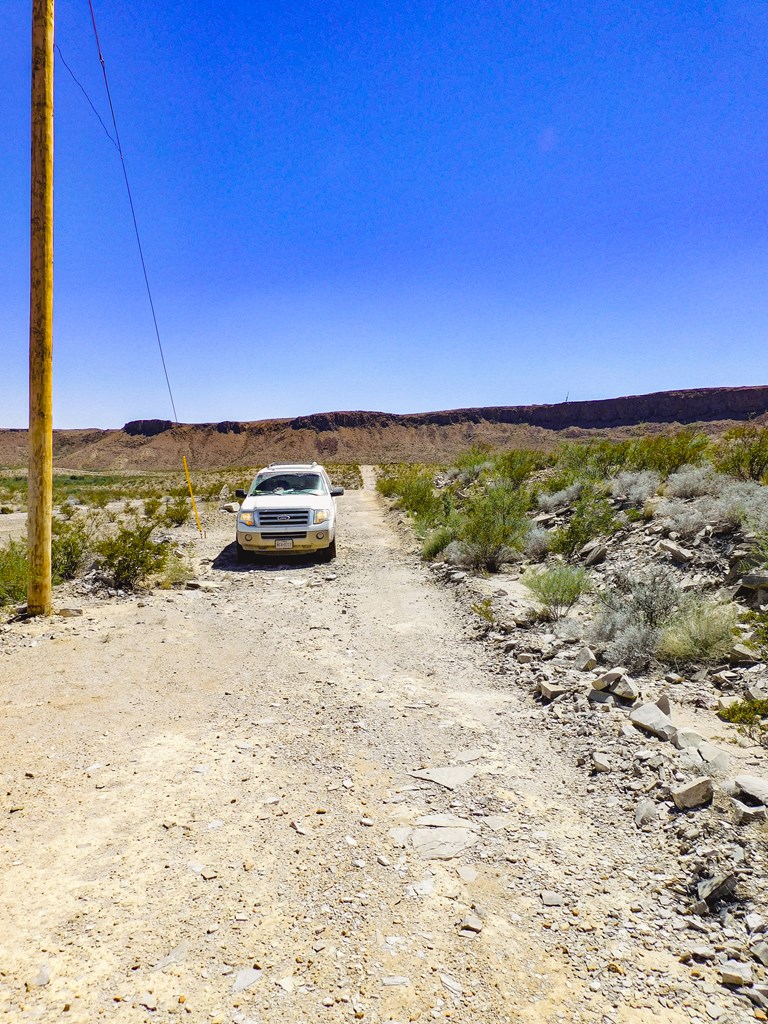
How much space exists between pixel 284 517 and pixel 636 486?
7266mm

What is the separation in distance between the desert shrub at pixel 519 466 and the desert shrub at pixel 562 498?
2.73 m

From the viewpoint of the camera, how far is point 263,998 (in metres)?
2.23

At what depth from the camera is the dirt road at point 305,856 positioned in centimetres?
226

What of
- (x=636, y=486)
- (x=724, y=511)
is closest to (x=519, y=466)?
(x=636, y=486)

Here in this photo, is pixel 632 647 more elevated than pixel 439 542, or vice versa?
pixel 439 542

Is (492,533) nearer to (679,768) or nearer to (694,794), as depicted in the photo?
(679,768)

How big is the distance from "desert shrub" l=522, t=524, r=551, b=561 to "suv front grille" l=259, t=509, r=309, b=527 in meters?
4.26

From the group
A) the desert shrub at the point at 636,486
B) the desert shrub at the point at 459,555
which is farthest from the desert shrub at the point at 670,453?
the desert shrub at the point at 459,555

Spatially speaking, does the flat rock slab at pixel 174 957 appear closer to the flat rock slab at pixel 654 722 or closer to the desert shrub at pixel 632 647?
the flat rock slab at pixel 654 722

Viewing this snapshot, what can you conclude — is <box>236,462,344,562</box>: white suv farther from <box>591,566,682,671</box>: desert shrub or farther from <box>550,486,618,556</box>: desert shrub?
<box>591,566,682,671</box>: desert shrub

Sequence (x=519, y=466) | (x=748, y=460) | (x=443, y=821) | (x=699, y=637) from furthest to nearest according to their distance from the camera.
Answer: (x=519, y=466) → (x=748, y=460) → (x=699, y=637) → (x=443, y=821)

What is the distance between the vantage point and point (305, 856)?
308 centimetres

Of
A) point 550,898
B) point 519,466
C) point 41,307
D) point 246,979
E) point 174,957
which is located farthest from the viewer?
point 519,466

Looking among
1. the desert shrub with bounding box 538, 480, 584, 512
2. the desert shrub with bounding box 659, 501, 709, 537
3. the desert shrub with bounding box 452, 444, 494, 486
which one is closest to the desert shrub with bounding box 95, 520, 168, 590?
the desert shrub with bounding box 659, 501, 709, 537
